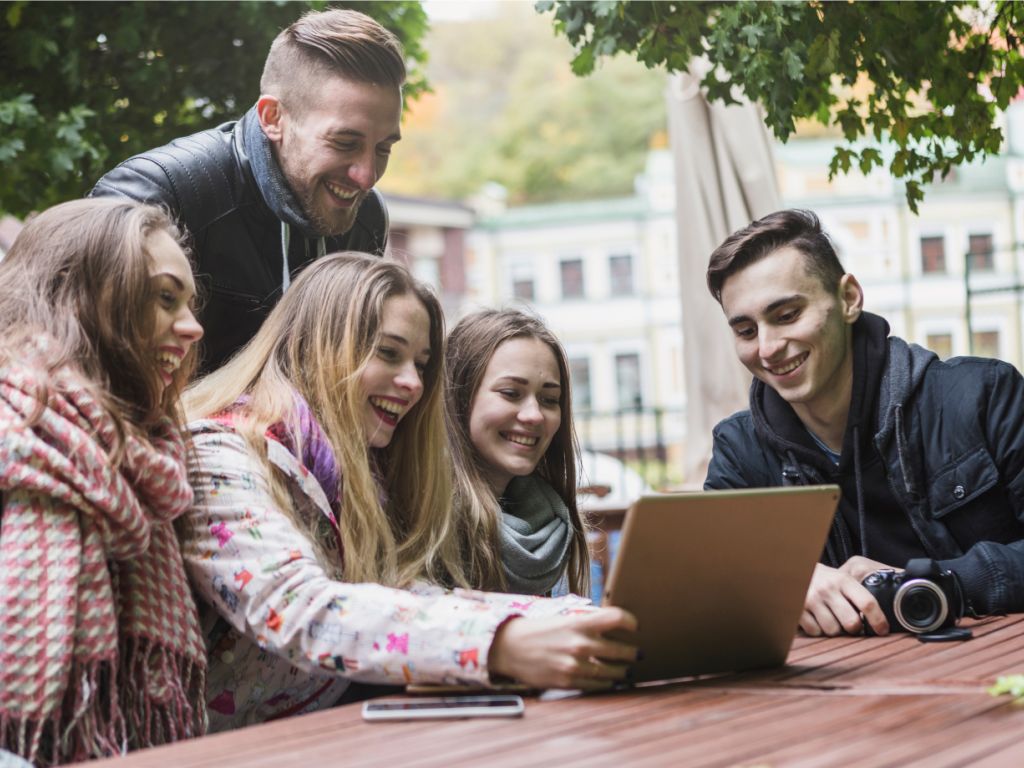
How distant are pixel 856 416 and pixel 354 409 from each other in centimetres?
113

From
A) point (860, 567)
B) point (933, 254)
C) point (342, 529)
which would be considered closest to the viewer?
point (342, 529)

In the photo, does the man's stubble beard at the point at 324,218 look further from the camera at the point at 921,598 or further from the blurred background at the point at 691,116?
the camera at the point at 921,598

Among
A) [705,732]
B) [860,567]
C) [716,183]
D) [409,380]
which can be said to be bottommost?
[705,732]

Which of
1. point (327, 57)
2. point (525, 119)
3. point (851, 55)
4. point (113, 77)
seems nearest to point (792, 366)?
point (851, 55)

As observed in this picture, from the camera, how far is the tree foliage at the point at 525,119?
40.3 metres

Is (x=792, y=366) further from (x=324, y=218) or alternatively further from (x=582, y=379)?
(x=582, y=379)

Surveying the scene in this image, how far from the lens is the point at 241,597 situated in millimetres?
1864

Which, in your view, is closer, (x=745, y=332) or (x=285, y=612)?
(x=285, y=612)

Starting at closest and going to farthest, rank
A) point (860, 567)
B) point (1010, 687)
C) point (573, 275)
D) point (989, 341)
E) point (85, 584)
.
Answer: point (1010, 687)
point (85, 584)
point (860, 567)
point (989, 341)
point (573, 275)

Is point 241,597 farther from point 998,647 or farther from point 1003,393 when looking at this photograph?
point 1003,393

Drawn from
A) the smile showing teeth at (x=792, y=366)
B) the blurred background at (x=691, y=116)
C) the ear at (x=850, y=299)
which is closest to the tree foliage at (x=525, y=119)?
the blurred background at (x=691, y=116)

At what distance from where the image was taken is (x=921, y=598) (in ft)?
7.23

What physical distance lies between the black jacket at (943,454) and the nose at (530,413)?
0.52m

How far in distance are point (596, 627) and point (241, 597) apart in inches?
20.2
